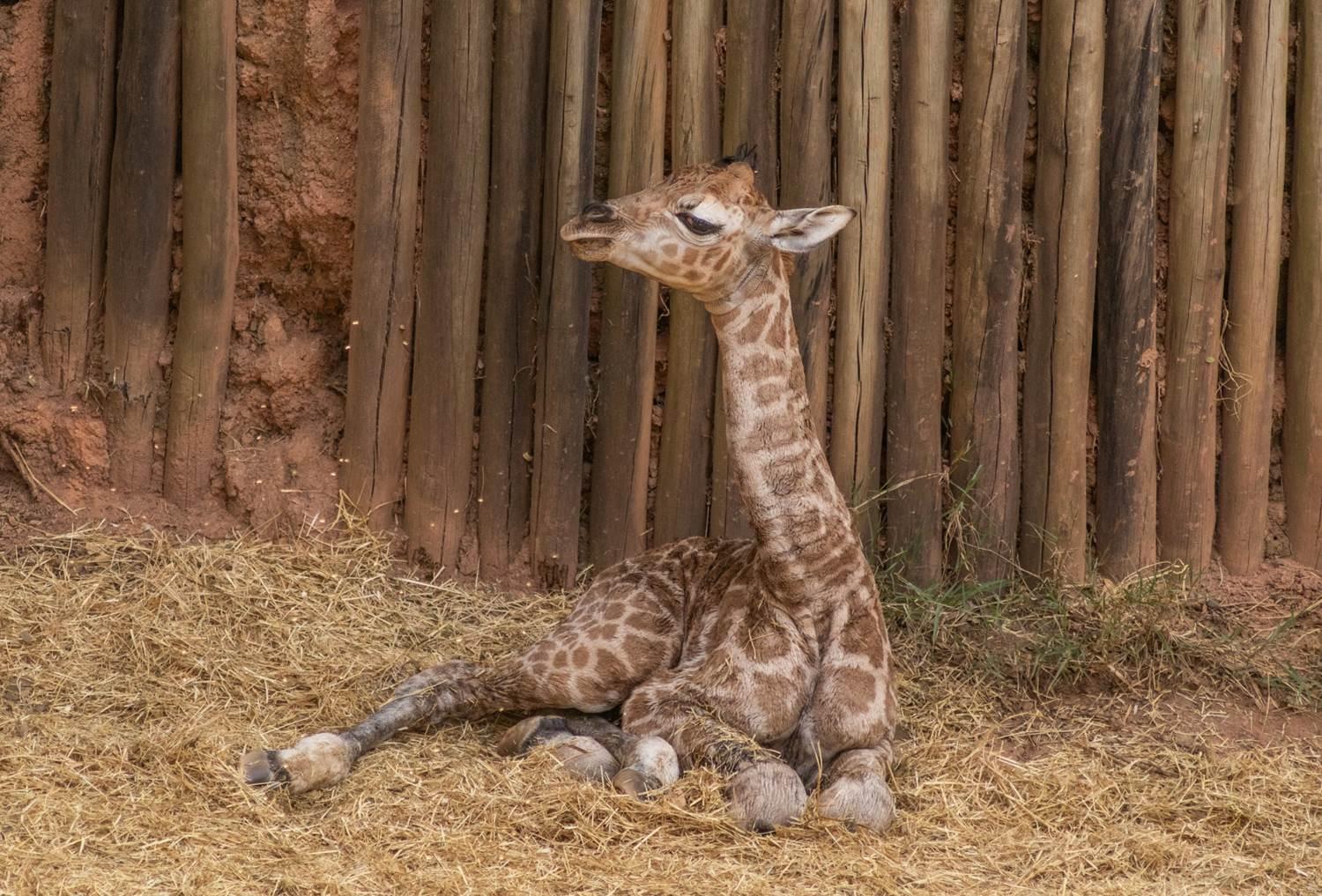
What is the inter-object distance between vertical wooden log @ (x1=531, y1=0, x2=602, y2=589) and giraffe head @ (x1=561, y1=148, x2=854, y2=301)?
1201mm

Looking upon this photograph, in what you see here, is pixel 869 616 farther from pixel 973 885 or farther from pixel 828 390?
pixel 828 390

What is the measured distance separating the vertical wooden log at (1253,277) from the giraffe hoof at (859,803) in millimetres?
2651

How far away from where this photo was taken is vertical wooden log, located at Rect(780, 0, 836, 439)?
6.46m

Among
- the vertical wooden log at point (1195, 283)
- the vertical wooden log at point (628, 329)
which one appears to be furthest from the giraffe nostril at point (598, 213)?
the vertical wooden log at point (1195, 283)

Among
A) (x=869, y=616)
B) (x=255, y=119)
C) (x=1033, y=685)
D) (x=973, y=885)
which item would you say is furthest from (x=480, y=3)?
(x=973, y=885)

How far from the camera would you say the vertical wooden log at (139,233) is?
6559 millimetres

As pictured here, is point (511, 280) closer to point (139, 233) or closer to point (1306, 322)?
point (139, 233)

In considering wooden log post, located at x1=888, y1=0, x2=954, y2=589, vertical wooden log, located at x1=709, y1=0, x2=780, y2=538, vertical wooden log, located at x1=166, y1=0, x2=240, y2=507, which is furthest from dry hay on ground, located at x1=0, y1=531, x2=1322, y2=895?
vertical wooden log, located at x1=709, y1=0, x2=780, y2=538

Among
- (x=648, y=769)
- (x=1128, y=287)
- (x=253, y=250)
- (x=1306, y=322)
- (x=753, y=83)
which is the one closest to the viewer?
(x=648, y=769)

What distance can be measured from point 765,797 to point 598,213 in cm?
191

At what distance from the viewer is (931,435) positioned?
21.8 ft

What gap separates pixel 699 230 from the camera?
5.22m

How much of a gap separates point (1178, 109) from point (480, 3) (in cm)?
289

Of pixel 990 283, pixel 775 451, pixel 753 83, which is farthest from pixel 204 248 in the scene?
pixel 990 283
